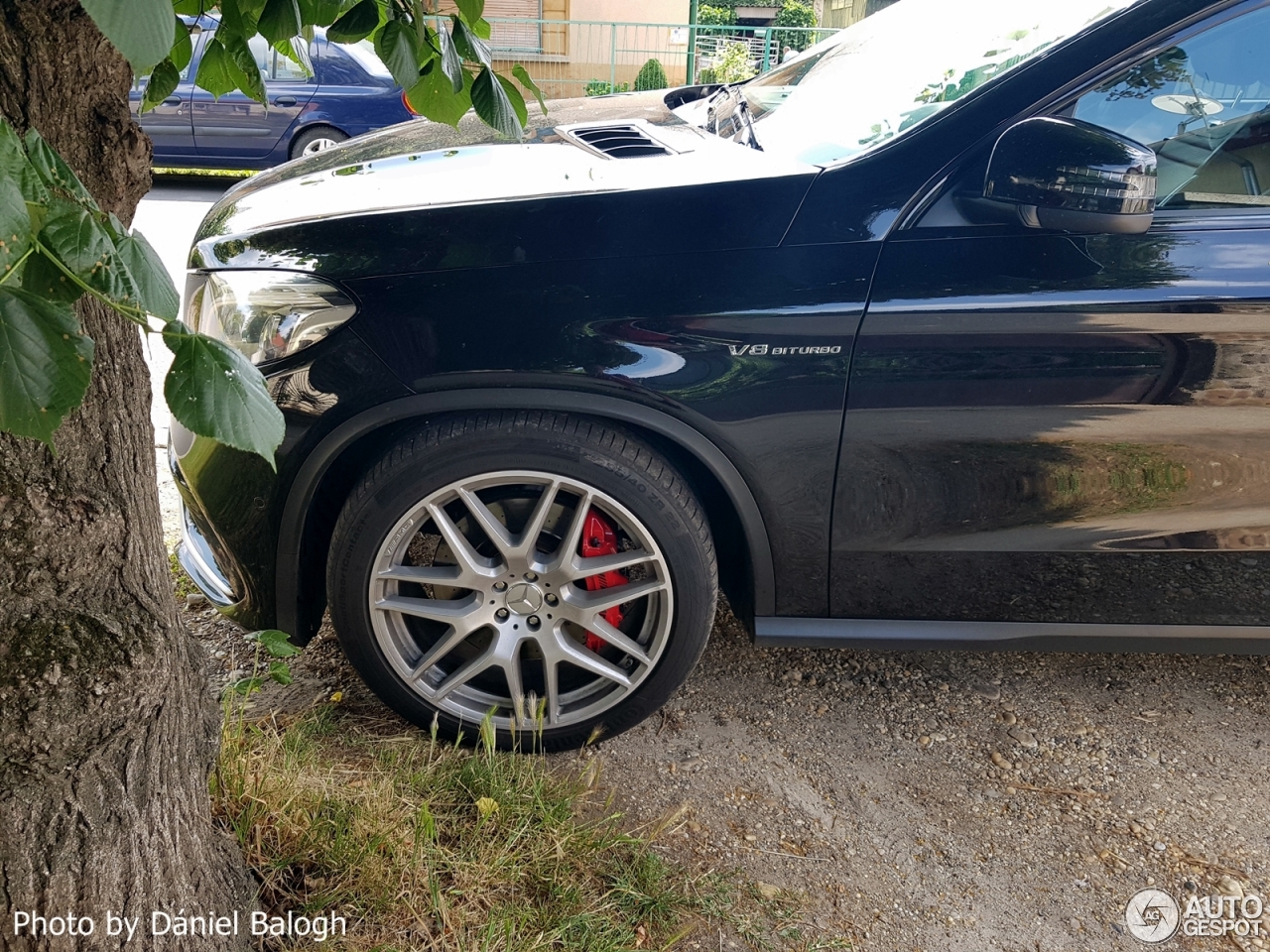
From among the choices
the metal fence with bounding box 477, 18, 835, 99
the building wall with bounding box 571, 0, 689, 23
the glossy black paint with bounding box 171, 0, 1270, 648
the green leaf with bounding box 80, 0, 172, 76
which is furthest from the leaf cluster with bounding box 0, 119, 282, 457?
the building wall with bounding box 571, 0, 689, 23

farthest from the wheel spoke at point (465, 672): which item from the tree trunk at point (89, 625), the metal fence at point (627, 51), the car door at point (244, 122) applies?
the metal fence at point (627, 51)

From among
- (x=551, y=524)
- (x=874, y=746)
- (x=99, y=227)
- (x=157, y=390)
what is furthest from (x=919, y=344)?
(x=157, y=390)

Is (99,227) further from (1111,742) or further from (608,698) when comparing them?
(1111,742)

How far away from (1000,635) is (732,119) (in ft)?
5.09

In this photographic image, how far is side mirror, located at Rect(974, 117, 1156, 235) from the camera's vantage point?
6.21 ft

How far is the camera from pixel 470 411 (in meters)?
2.10

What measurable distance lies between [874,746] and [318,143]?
26.6 ft

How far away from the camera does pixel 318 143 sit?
883 centimetres

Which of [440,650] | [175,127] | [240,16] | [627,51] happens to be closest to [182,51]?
[240,16]

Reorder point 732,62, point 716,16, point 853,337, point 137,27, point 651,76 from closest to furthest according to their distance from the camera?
1. point 137,27
2. point 853,337
3. point 651,76
4. point 732,62
5. point 716,16

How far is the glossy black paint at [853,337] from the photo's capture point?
1.99 metres

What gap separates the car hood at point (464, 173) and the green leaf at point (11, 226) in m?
1.35

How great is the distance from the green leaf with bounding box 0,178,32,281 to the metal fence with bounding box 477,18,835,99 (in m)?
14.0

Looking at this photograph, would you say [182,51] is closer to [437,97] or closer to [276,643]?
[437,97]
